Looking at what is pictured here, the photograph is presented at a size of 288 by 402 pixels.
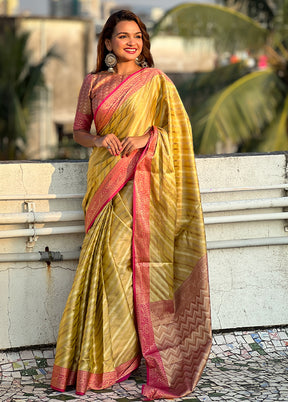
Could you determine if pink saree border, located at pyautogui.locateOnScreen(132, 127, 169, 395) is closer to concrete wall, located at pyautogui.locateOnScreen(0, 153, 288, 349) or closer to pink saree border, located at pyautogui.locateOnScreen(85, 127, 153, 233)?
pink saree border, located at pyautogui.locateOnScreen(85, 127, 153, 233)

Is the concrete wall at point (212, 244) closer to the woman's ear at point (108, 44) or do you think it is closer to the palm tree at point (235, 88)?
the woman's ear at point (108, 44)

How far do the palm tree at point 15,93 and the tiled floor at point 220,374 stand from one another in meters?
11.7

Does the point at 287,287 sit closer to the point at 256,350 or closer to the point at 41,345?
the point at 256,350

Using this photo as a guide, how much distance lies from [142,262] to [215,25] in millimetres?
10600

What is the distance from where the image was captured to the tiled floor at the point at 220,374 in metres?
3.52

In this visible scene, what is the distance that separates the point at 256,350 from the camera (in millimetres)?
4184

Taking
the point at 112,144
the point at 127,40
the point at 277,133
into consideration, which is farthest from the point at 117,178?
the point at 277,133

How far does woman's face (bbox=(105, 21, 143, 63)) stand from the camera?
368cm

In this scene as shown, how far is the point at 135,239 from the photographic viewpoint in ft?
12.0

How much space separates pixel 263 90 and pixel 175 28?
2.12 meters

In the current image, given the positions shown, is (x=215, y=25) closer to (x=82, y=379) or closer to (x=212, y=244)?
(x=212, y=244)


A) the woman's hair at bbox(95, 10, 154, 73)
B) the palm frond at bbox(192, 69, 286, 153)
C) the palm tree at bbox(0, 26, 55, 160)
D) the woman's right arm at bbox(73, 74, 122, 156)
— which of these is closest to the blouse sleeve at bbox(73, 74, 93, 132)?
the woman's right arm at bbox(73, 74, 122, 156)

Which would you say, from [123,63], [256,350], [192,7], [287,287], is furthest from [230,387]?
[192,7]

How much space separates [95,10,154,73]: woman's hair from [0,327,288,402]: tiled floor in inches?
62.1
